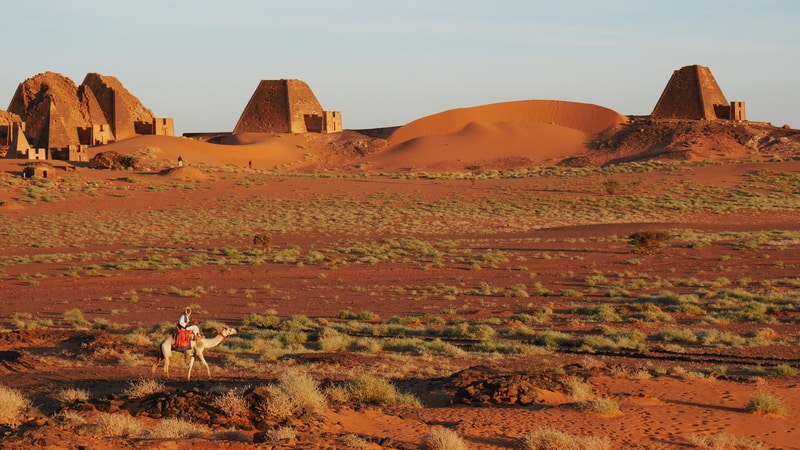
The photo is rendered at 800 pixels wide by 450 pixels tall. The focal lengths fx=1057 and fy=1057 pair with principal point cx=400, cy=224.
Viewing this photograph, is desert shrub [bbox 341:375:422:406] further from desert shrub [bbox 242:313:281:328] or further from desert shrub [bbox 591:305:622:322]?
desert shrub [bbox 591:305:622:322]

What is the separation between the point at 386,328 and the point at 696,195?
36.6 meters

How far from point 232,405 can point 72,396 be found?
2.29 metres

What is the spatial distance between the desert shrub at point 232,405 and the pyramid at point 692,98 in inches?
2846

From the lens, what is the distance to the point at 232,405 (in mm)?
9984

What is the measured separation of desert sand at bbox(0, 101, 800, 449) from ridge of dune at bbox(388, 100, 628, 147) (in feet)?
59.1

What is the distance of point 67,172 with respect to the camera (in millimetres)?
55156

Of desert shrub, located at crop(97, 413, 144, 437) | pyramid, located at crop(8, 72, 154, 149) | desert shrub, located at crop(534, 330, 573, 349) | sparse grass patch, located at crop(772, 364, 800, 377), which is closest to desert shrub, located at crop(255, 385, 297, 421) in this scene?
desert shrub, located at crop(97, 413, 144, 437)

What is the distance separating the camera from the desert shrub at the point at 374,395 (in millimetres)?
11125

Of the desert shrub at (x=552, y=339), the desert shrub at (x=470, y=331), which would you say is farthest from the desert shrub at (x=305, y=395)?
the desert shrub at (x=470, y=331)

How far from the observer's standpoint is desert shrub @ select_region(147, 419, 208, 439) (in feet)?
29.0

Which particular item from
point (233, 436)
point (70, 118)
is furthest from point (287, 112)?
point (233, 436)

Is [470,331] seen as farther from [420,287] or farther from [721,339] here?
[420,287]

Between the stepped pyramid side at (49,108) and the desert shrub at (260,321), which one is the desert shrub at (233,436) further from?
the stepped pyramid side at (49,108)

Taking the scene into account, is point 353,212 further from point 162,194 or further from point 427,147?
point 427,147
